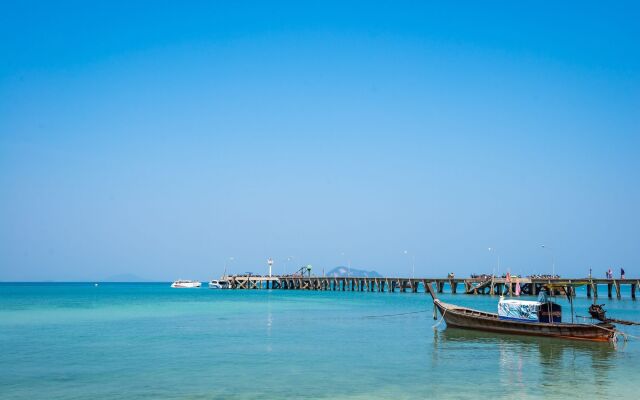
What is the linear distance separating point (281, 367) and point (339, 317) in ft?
88.0

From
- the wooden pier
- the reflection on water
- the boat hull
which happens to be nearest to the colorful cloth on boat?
the boat hull

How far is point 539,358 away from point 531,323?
7.10 meters

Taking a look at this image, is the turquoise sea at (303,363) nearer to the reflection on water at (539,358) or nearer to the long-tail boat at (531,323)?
the reflection on water at (539,358)

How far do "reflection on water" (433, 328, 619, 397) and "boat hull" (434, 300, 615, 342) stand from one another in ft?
1.17

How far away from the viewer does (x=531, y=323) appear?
35.8 m

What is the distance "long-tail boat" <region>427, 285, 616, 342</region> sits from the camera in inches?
1325

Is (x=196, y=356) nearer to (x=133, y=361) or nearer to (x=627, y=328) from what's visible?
(x=133, y=361)

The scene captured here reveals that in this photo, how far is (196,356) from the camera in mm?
29125

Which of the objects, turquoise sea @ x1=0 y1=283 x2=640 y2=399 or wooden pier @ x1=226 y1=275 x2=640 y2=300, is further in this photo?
wooden pier @ x1=226 y1=275 x2=640 y2=300

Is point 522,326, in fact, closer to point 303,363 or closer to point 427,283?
point 303,363

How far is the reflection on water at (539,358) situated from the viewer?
23094 mm

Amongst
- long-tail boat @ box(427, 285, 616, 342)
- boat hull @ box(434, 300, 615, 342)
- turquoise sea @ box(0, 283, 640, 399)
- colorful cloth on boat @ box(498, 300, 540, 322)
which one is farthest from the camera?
colorful cloth on boat @ box(498, 300, 540, 322)

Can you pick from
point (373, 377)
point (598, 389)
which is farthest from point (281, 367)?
point (598, 389)

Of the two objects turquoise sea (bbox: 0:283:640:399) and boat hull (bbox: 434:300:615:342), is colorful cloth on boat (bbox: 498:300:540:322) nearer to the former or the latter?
boat hull (bbox: 434:300:615:342)
